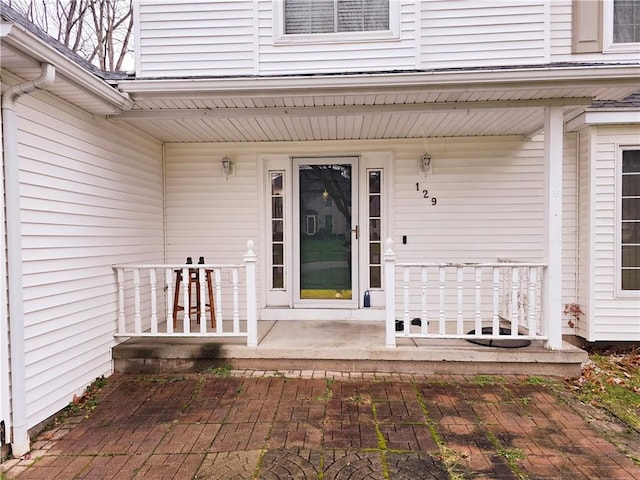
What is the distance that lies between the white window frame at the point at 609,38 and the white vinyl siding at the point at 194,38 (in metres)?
3.80

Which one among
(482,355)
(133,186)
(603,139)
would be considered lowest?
(482,355)

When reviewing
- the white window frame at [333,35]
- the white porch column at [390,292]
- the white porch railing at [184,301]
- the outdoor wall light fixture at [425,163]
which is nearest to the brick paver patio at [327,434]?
the white porch column at [390,292]

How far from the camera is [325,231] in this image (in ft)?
16.2

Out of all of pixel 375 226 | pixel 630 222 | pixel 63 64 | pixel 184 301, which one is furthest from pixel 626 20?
pixel 184 301

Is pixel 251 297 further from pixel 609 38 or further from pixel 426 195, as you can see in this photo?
pixel 609 38

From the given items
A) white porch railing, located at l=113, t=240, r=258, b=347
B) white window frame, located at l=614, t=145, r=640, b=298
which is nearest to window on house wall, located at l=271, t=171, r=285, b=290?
white porch railing, located at l=113, t=240, r=258, b=347

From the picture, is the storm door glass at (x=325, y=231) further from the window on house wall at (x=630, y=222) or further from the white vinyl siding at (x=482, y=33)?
the window on house wall at (x=630, y=222)

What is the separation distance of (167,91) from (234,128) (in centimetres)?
96

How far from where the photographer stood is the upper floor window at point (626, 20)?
4.19m

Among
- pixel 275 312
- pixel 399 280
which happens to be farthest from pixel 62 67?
pixel 399 280

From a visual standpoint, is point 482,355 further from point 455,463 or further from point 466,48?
point 466,48

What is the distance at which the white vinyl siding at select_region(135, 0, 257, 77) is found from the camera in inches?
152

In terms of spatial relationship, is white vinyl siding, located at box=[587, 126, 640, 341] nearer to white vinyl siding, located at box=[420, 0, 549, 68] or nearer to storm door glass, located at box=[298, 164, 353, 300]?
white vinyl siding, located at box=[420, 0, 549, 68]

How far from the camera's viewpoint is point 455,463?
2.22 m
